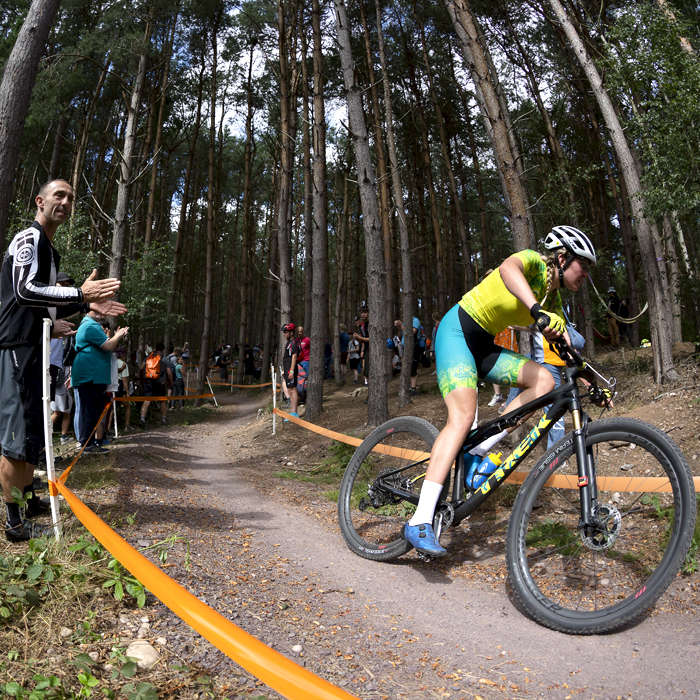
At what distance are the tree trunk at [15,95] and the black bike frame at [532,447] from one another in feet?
15.0

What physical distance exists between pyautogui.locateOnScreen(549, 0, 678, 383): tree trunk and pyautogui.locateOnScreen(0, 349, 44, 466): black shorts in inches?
353

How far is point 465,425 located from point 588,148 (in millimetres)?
20437

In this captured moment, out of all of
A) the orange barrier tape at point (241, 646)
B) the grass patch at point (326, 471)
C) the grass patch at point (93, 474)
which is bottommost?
the grass patch at point (326, 471)

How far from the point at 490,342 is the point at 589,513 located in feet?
4.28

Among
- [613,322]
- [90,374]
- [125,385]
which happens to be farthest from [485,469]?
[613,322]

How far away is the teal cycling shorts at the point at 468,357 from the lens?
3.47 meters

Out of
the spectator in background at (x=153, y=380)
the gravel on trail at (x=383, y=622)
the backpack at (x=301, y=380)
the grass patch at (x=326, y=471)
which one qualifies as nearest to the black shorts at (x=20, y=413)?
the gravel on trail at (x=383, y=622)

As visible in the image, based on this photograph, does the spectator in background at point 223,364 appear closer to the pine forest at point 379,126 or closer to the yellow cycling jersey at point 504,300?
the pine forest at point 379,126

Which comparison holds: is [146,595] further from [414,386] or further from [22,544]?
[414,386]

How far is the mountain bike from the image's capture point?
2.45 m

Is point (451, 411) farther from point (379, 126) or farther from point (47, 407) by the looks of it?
point (379, 126)

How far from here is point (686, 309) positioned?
13297 mm

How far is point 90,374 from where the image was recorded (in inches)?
280

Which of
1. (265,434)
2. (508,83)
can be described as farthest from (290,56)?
(265,434)
